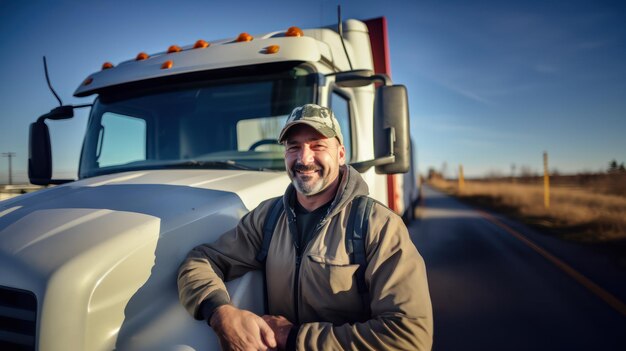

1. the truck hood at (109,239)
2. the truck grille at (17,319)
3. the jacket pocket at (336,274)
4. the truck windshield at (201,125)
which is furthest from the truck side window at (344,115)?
the truck grille at (17,319)

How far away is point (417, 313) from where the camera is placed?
1423 millimetres

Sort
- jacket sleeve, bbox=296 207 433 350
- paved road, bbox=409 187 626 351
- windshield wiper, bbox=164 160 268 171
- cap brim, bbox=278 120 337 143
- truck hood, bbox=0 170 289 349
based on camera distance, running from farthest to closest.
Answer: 1. paved road, bbox=409 187 626 351
2. windshield wiper, bbox=164 160 268 171
3. cap brim, bbox=278 120 337 143
4. jacket sleeve, bbox=296 207 433 350
5. truck hood, bbox=0 170 289 349

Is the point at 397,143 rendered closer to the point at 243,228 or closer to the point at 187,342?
the point at 243,228

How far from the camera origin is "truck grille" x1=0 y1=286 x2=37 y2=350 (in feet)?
4.12

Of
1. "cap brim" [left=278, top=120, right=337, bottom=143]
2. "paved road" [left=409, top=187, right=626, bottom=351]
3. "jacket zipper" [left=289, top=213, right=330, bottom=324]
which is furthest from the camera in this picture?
"paved road" [left=409, top=187, right=626, bottom=351]

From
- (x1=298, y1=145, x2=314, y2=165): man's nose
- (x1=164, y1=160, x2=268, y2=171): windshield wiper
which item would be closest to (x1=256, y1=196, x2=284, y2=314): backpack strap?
(x1=298, y1=145, x2=314, y2=165): man's nose

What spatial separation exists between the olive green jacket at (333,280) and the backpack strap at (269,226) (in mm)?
25

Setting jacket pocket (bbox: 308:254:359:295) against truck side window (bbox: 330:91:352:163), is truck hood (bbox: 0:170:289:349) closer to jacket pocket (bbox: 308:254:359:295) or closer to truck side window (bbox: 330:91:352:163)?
jacket pocket (bbox: 308:254:359:295)

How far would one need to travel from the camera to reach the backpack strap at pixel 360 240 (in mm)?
1565

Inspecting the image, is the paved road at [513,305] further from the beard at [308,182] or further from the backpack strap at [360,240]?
the beard at [308,182]

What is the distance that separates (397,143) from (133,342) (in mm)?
1970

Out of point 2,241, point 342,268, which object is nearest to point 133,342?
point 2,241

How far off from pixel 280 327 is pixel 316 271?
26 cm

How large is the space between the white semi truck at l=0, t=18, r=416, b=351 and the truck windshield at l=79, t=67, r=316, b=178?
0.03ft
